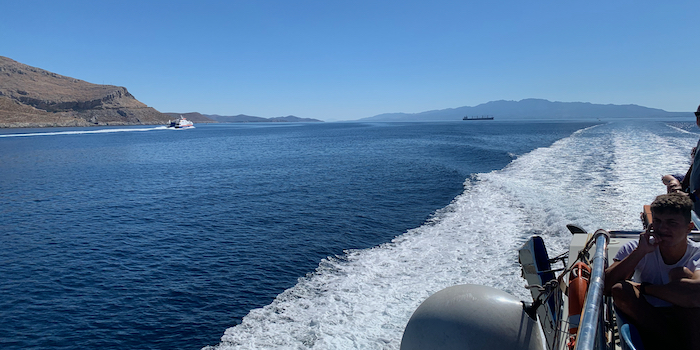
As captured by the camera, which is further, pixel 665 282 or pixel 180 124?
pixel 180 124

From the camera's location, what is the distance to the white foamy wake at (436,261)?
7.74 metres

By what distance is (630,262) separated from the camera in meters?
3.51

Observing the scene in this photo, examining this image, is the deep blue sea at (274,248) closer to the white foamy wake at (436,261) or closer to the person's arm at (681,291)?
the white foamy wake at (436,261)

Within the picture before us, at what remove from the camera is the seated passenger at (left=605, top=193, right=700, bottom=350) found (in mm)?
3182

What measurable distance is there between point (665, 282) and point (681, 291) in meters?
0.23

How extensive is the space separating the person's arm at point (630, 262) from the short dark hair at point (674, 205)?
200mm

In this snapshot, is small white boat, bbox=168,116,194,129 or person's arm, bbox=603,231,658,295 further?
small white boat, bbox=168,116,194,129

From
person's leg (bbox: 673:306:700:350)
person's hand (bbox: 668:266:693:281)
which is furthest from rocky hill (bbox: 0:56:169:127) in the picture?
person's leg (bbox: 673:306:700:350)

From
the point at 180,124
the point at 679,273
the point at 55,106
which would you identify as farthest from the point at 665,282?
the point at 55,106

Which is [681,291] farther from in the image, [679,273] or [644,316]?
[644,316]

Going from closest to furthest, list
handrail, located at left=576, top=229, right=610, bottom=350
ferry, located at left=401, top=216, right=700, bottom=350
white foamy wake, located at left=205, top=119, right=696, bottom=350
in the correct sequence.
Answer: handrail, located at left=576, top=229, right=610, bottom=350
ferry, located at left=401, top=216, right=700, bottom=350
white foamy wake, located at left=205, top=119, right=696, bottom=350

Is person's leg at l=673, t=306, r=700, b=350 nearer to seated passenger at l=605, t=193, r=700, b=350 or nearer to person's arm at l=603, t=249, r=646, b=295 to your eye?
seated passenger at l=605, t=193, r=700, b=350

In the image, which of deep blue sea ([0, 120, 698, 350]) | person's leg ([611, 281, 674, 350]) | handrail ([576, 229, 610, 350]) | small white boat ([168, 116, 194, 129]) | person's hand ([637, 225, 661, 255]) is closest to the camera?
handrail ([576, 229, 610, 350])

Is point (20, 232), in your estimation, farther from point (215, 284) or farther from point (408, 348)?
point (408, 348)
